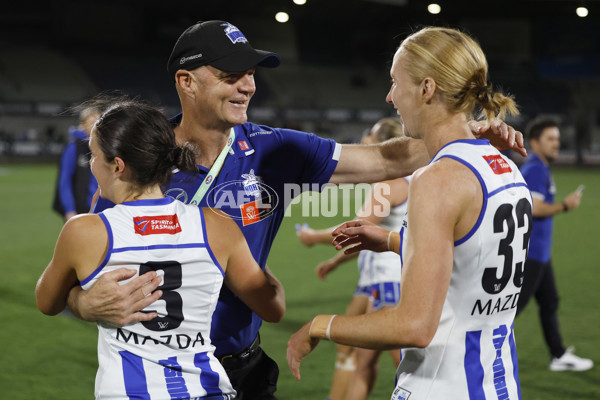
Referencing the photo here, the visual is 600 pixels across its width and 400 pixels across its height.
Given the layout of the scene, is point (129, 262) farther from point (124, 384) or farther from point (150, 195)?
point (124, 384)

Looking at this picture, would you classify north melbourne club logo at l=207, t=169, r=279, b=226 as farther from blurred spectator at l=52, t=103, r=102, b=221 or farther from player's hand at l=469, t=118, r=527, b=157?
blurred spectator at l=52, t=103, r=102, b=221

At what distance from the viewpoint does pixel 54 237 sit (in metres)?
12.2

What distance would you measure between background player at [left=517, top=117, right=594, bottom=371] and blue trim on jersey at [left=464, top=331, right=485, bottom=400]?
12.7 ft

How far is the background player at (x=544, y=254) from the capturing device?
5.64 meters

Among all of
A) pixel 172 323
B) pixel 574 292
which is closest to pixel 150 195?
pixel 172 323

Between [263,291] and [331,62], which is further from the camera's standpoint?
[331,62]

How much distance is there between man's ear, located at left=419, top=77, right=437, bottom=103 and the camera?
1.96 metres

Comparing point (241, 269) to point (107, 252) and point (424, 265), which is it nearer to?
point (107, 252)

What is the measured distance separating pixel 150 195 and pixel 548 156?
4.82 m

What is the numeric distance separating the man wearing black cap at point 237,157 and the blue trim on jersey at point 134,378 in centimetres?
65

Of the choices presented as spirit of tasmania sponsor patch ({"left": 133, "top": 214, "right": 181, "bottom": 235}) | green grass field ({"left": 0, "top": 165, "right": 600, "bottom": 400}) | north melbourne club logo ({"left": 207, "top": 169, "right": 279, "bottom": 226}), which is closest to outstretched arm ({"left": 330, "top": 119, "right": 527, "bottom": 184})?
north melbourne club logo ({"left": 207, "top": 169, "right": 279, "bottom": 226})

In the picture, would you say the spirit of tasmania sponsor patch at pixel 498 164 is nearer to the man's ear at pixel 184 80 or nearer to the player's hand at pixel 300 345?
the player's hand at pixel 300 345

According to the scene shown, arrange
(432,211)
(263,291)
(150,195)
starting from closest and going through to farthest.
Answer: (432,211), (150,195), (263,291)

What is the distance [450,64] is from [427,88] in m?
0.10
